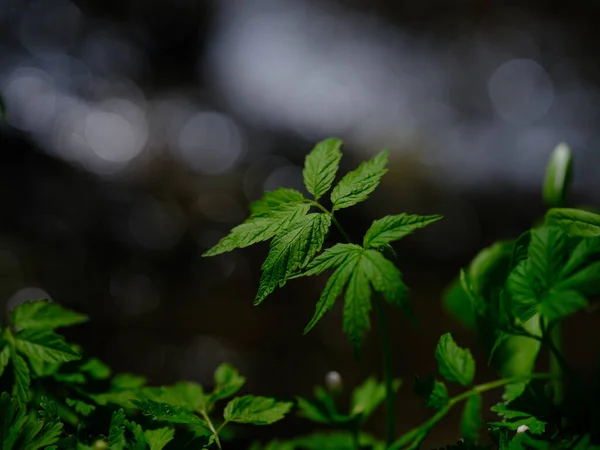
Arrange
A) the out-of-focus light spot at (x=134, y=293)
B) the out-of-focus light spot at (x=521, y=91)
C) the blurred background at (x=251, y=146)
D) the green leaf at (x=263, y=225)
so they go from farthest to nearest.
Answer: the out-of-focus light spot at (x=521, y=91) < the out-of-focus light spot at (x=134, y=293) < the blurred background at (x=251, y=146) < the green leaf at (x=263, y=225)

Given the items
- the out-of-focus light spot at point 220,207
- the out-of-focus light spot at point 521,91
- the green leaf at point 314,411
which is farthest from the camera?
the out-of-focus light spot at point 521,91

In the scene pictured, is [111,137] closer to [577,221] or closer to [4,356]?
[4,356]

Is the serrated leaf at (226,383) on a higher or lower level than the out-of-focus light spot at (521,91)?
lower

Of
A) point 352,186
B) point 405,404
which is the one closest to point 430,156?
point 405,404

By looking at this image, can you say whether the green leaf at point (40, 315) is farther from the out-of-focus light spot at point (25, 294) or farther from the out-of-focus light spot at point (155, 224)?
the out-of-focus light spot at point (155, 224)

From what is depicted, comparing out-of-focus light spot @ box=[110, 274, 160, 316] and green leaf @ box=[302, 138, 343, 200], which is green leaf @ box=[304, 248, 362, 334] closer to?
green leaf @ box=[302, 138, 343, 200]

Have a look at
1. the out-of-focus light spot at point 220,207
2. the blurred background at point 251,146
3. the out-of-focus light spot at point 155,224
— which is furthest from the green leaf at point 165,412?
the out-of-focus light spot at point 220,207

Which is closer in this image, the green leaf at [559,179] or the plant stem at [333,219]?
the plant stem at [333,219]
